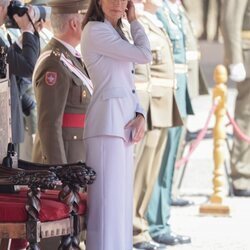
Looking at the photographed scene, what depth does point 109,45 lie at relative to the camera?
6.89 meters

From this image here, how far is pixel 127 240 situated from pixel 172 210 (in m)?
4.15

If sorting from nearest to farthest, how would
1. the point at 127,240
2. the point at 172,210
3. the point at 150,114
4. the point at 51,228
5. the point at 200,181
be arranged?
the point at 51,228 → the point at 127,240 → the point at 150,114 → the point at 172,210 → the point at 200,181

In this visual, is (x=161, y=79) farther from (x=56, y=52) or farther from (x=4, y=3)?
(x=4, y=3)

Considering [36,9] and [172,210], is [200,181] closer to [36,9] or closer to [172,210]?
[172,210]

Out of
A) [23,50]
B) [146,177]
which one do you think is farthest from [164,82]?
[23,50]

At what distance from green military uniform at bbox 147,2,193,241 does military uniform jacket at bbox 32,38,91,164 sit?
207 centimetres

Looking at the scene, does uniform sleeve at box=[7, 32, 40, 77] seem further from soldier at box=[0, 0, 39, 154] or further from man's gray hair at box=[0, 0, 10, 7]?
man's gray hair at box=[0, 0, 10, 7]

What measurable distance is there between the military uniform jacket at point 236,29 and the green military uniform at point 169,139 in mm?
1688

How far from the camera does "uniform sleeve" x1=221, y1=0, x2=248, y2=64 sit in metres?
11.4

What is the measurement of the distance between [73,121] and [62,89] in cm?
21

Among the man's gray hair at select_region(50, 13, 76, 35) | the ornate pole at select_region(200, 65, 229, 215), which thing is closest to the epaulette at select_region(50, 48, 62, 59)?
the man's gray hair at select_region(50, 13, 76, 35)

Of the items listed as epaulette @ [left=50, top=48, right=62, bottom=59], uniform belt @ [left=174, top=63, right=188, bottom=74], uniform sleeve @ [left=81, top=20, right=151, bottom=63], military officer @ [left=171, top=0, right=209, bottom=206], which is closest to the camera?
uniform sleeve @ [left=81, top=20, right=151, bottom=63]

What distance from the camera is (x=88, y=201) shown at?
273 inches

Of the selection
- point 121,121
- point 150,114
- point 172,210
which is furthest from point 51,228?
point 172,210
